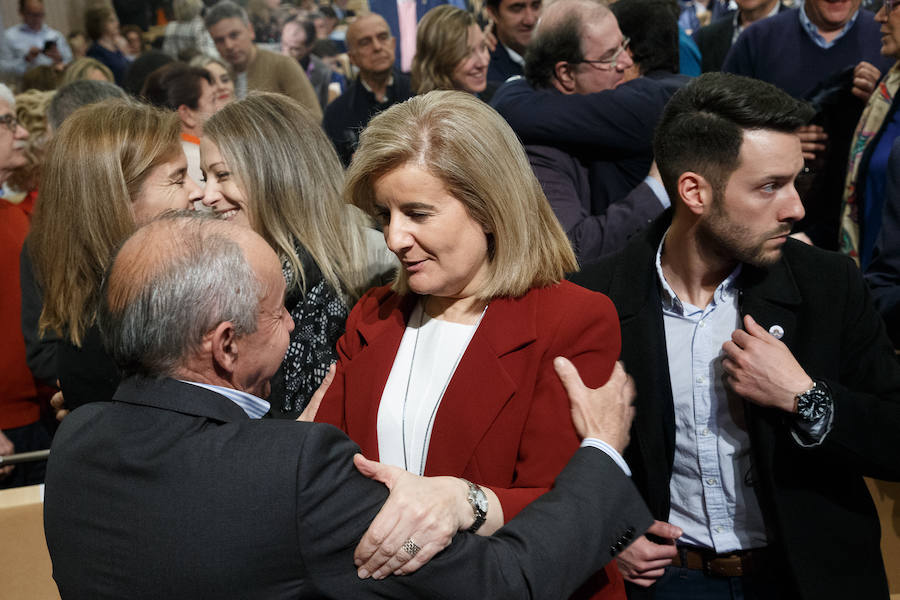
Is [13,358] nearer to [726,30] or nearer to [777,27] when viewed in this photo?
[777,27]

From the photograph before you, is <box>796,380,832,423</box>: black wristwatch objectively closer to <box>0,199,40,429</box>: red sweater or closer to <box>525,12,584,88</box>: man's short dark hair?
<box>525,12,584,88</box>: man's short dark hair

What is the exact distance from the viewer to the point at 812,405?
6.16 ft

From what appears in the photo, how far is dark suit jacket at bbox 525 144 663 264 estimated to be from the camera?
2.78 metres

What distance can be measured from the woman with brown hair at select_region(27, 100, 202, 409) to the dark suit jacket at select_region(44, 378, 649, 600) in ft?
2.73

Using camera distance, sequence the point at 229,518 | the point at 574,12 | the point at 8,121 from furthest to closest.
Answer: the point at 8,121 < the point at 574,12 < the point at 229,518

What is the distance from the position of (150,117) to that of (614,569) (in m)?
1.82

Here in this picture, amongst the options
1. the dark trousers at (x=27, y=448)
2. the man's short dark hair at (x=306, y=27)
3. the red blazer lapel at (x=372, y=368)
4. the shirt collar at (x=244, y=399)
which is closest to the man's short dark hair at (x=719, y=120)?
the red blazer lapel at (x=372, y=368)

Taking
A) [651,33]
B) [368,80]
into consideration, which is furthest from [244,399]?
[368,80]

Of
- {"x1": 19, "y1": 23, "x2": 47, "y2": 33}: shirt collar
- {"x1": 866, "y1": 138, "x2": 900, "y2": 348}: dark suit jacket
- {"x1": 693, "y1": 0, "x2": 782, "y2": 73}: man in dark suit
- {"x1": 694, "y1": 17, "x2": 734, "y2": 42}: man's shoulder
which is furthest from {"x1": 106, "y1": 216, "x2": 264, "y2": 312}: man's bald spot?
{"x1": 19, "y1": 23, "x2": 47, "y2": 33}: shirt collar

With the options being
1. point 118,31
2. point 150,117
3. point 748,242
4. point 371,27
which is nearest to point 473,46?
point 371,27

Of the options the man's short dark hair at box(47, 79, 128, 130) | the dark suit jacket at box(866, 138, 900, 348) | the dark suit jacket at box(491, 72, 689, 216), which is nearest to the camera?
the dark suit jacket at box(866, 138, 900, 348)

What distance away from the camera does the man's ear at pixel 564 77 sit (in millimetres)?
3150

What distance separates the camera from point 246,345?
1608mm

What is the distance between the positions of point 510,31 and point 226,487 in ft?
13.6
